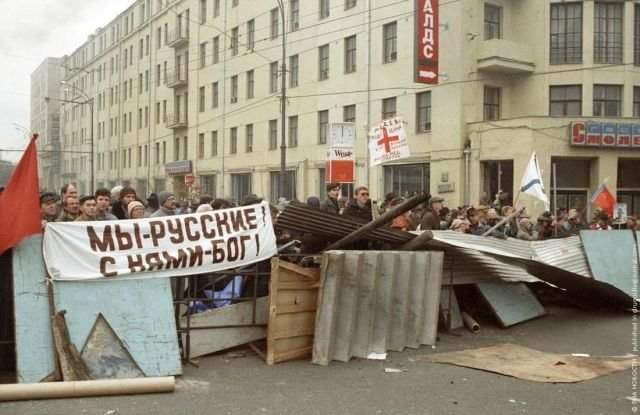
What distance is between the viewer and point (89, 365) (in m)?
6.25

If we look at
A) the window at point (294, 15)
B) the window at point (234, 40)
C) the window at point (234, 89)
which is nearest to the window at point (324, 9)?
the window at point (294, 15)

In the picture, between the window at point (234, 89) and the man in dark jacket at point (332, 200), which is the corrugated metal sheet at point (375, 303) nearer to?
the man in dark jacket at point (332, 200)

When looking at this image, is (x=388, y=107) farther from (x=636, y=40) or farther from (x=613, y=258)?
(x=613, y=258)

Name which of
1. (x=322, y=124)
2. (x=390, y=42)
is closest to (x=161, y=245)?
(x=390, y=42)

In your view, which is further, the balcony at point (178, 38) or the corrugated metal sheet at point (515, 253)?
the balcony at point (178, 38)

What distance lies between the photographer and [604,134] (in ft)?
80.3

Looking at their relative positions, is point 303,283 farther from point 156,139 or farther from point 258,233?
point 156,139

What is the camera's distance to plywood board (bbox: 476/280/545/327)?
9.41 metres

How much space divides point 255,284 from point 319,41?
27.0m

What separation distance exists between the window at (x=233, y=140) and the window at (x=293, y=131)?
632cm

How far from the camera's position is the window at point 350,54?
1206 inches

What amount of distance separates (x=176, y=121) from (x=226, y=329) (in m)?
42.6

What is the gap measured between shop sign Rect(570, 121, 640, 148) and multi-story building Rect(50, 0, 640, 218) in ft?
0.14

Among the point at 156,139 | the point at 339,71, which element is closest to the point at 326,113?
the point at 339,71
